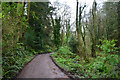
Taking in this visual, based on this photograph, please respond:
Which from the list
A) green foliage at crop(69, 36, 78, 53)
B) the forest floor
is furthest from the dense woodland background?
the forest floor

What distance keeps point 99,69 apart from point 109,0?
16.0 meters

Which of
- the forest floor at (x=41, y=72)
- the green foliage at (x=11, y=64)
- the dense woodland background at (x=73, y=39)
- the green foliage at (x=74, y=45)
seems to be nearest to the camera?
the dense woodland background at (x=73, y=39)

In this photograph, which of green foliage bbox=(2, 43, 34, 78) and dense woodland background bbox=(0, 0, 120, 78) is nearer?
dense woodland background bbox=(0, 0, 120, 78)

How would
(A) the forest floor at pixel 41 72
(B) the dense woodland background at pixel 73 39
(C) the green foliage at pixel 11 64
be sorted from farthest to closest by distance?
(A) the forest floor at pixel 41 72, (C) the green foliage at pixel 11 64, (B) the dense woodland background at pixel 73 39

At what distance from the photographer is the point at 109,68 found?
420 centimetres

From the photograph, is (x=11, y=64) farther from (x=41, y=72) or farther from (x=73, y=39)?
(x=73, y=39)

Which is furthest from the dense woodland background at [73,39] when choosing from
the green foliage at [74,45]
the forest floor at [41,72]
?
the forest floor at [41,72]

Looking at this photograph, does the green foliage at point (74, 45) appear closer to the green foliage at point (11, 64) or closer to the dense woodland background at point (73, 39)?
the dense woodland background at point (73, 39)

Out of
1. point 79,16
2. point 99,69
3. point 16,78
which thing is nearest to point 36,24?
point 79,16

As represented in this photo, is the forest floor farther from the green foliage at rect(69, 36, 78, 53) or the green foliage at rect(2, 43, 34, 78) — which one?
the green foliage at rect(69, 36, 78, 53)

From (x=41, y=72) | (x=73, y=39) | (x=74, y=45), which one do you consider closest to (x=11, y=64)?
(x=41, y=72)

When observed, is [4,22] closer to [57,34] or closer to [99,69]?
[99,69]

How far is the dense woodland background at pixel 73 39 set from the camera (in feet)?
16.0

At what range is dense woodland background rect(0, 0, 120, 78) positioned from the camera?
4.88 m
